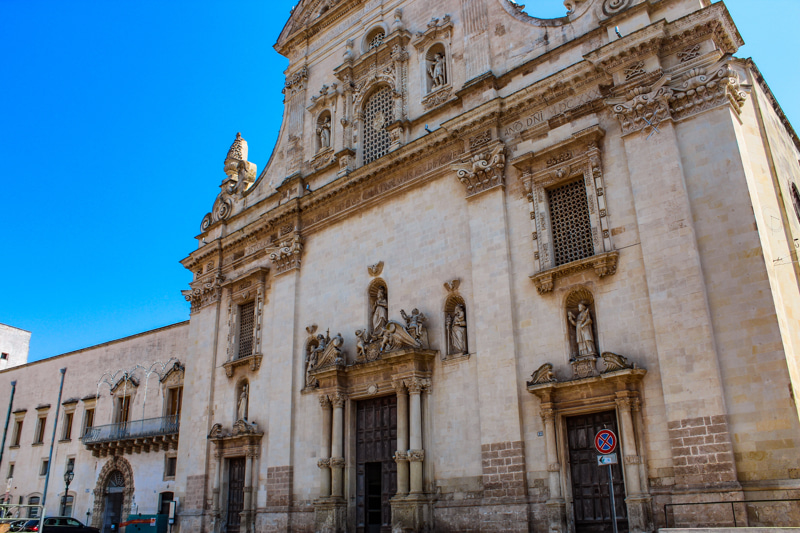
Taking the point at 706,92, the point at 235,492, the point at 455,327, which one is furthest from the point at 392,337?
the point at 706,92

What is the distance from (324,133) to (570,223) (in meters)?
11.5

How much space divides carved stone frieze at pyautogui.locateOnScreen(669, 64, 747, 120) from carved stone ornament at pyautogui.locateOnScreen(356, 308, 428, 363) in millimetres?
8448

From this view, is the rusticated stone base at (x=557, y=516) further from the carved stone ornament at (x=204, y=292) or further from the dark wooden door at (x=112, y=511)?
the dark wooden door at (x=112, y=511)

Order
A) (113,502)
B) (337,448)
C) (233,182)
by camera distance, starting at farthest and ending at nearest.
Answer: (113,502) → (233,182) → (337,448)

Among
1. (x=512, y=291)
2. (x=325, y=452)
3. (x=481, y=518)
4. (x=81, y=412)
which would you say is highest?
(x=512, y=291)

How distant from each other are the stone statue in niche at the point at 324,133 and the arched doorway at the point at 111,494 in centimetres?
1700

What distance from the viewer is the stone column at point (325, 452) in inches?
755

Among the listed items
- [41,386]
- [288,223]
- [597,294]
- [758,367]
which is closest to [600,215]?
[597,294]

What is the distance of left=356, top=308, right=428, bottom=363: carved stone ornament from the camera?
60.0 feet

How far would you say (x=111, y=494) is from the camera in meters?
30.4

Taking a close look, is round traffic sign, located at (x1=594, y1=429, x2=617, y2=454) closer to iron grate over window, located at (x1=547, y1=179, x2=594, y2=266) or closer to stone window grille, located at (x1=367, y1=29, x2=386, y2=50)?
iron grate over window, located at (x1=547, y1=179, x2=594, y2=266)

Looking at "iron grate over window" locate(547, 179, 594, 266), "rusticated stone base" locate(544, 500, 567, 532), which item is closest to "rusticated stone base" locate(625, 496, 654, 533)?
"rusticated stone base" locate(544, 500, 567, 532)

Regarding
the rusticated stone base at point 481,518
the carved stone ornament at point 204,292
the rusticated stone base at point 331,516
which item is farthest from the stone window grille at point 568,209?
the carved stone ornament at point 204,292

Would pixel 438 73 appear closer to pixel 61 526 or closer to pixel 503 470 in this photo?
pixel 503 470
